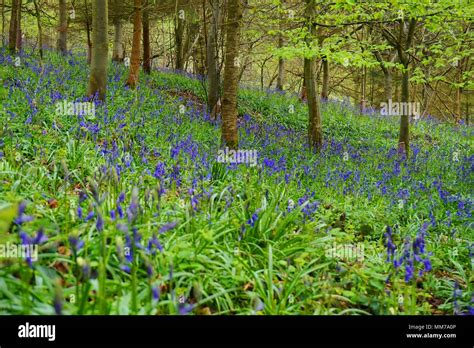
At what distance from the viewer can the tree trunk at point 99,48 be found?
7355mm

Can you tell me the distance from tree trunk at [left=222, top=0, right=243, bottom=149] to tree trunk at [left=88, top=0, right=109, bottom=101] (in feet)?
8.07

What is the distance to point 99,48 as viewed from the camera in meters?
7.50

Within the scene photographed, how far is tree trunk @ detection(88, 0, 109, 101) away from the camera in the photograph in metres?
7.36

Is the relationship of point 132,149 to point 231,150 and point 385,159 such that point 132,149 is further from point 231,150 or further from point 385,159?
point 385,159

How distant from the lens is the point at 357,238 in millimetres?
4609

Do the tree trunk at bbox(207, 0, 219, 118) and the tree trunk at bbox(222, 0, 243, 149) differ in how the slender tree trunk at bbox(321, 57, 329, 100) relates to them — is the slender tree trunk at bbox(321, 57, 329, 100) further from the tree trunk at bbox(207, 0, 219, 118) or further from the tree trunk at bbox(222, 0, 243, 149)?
the tree trunk at bbox(222, 0, 243, 149)

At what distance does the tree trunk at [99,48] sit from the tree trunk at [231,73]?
96.9 inches

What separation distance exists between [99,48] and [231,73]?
2.75 meters

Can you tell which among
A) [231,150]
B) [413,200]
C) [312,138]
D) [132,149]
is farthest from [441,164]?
[132,149]

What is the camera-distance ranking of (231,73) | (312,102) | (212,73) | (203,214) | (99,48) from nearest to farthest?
1. (203,214)
2. (231,73)
3. (99,48)
4. (312,102)
5. (212,73)

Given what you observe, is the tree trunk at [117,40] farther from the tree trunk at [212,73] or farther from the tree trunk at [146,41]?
the tree trunk at [212,73]

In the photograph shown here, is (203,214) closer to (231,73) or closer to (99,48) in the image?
Answer: (231,73)

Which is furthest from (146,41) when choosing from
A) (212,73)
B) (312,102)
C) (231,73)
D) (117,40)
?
(231,73)

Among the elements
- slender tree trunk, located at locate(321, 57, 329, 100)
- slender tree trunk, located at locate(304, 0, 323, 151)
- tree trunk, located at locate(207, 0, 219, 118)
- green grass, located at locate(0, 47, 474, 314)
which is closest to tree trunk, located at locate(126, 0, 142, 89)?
green grass, located at locate(0, 47, 474, 314)
